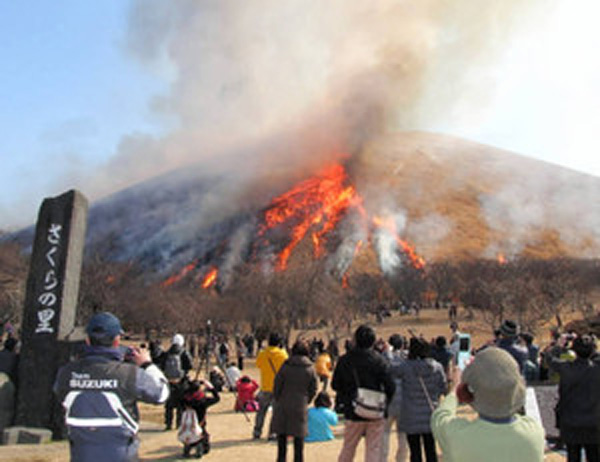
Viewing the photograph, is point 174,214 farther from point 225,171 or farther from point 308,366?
point 308,366

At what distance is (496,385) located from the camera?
312cm

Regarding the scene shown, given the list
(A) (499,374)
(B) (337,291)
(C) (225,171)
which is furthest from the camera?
(C) (225,171)

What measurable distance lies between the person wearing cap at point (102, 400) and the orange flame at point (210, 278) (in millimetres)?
66186

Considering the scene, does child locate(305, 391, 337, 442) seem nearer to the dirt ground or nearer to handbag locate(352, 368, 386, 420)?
the dirt ground

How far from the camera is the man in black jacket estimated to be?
6332mm

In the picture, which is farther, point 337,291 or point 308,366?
point 337,291

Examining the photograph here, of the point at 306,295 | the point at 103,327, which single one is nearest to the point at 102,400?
the point at 103,327

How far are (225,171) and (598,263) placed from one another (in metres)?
63.1

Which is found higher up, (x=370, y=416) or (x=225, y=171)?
(x=225, y=171)

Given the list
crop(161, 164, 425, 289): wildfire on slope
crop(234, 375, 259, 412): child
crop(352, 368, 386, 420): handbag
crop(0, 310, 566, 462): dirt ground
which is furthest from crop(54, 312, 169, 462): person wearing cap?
crop(161, 164, 425, 289): wildfire on slope

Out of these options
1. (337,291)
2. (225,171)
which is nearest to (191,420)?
(337,291)

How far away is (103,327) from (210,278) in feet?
232

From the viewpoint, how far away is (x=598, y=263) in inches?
A: 2938

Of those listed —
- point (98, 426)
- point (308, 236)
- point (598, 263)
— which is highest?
point (308, 236)
